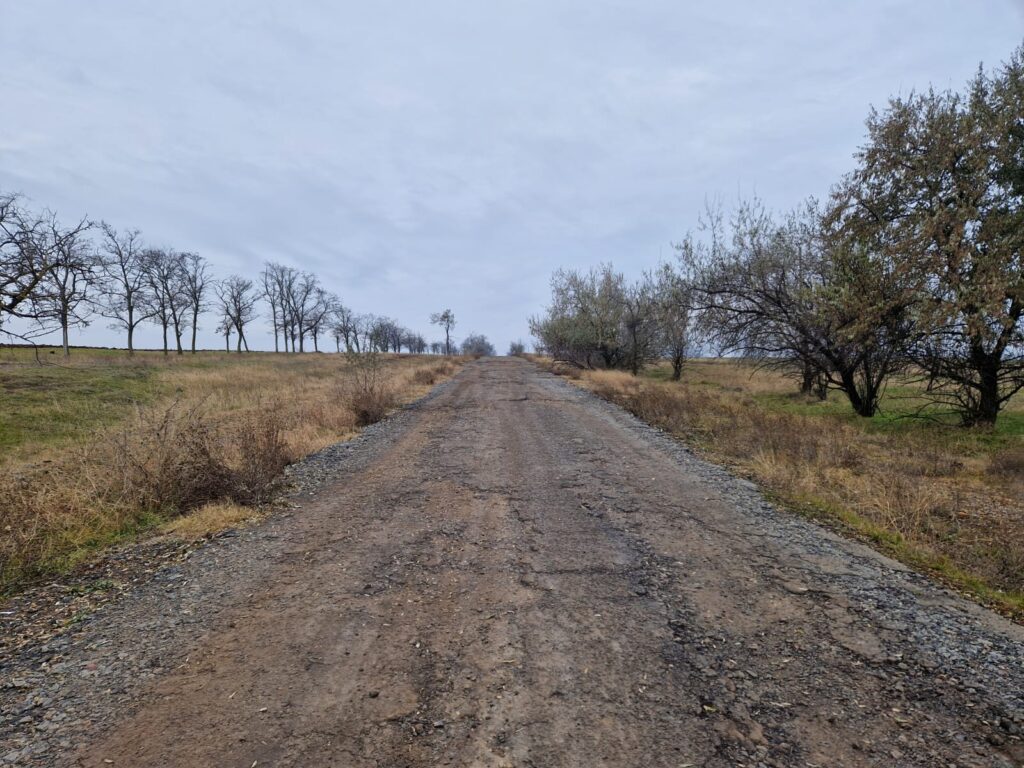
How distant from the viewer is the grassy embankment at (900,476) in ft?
13.9

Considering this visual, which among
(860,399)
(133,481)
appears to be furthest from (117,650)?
(860,399)

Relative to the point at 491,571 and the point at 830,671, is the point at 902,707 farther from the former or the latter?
the point at 491,571

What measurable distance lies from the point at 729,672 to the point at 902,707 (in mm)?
787

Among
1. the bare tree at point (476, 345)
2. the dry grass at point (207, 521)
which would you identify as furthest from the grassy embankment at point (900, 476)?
the bare tree at point (476, 345)

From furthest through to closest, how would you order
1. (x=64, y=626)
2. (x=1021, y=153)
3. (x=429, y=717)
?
(x=1021, y=153) → (x=64, y=626) → (x=429, y=717)

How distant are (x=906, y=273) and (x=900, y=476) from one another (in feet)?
17.2

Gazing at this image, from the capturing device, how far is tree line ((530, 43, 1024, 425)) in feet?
29.3

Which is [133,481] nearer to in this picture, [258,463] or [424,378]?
[258,463]

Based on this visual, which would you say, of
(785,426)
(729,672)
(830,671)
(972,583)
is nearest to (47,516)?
(729,672)

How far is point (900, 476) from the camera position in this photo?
683 cm

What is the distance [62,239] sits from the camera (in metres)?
9.30

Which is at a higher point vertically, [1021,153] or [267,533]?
[1021,153]

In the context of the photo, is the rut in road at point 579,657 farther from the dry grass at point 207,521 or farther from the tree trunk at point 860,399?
the tree trunk at point 860,399

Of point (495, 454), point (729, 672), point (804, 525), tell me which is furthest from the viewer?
point (495, 454)
